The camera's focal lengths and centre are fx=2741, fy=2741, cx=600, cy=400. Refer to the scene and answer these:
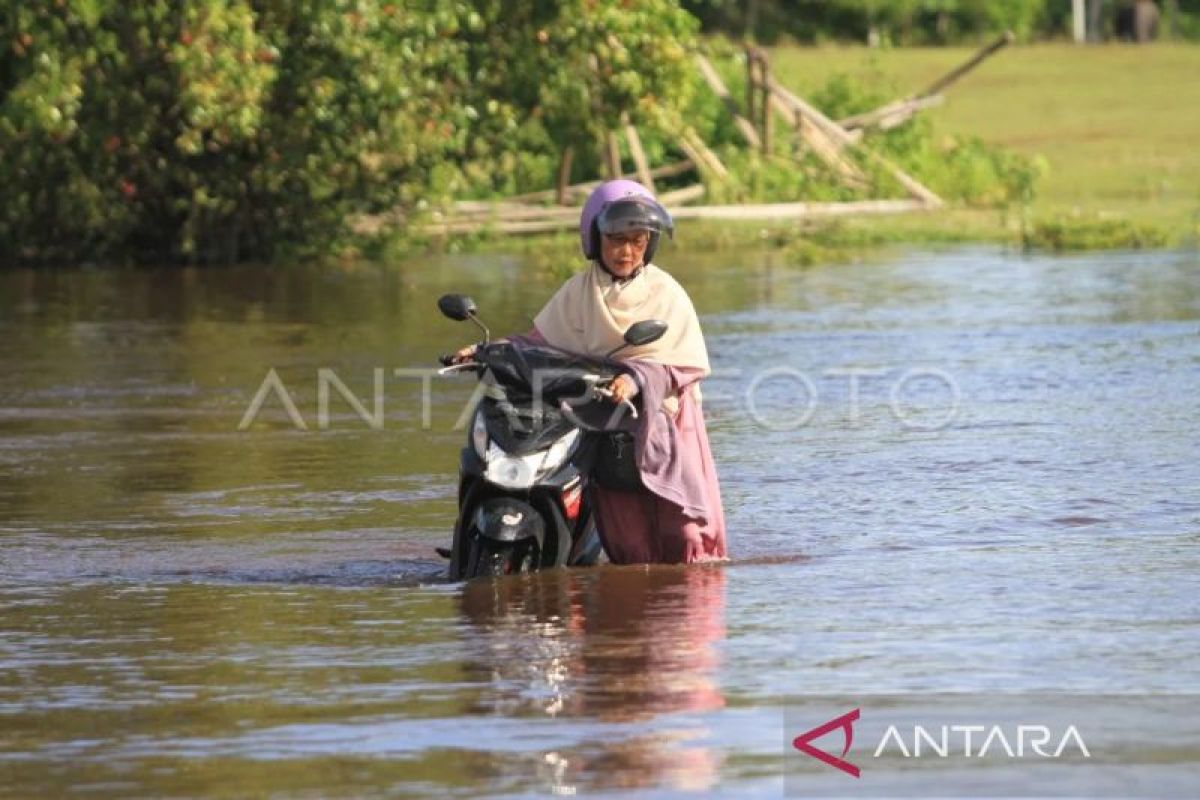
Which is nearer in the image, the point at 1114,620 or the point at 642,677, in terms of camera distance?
the point at 642,677

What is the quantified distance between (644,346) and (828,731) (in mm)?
2499

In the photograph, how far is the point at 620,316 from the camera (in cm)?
859

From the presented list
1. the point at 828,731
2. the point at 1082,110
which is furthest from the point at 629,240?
the point at 1082,110

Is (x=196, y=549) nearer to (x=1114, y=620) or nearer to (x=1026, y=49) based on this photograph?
(x=1114, y=620)

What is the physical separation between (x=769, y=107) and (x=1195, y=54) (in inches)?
814

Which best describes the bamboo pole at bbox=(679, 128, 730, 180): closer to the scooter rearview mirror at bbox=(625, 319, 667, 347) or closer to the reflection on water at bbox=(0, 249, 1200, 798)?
the reflection on water at bbox=(0, 249, 1200, 798)

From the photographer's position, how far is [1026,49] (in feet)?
164

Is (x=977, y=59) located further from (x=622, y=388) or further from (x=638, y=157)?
(x=622, y=388)

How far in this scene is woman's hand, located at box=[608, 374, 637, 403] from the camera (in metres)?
8.30

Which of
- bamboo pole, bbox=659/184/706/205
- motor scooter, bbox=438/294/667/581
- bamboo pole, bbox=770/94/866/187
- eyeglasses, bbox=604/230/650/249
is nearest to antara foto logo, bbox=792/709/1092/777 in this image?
motor scooter, bbox=438/294/667/581

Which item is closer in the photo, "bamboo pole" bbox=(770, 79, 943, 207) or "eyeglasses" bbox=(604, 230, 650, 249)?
"eyeglasses" bbox=(604, 230, 650, 249)

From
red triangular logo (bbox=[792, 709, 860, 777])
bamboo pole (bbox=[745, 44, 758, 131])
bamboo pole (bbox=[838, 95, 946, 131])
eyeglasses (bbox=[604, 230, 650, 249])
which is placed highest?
bamboo pole (bbox=[745, 44, 758, 131])

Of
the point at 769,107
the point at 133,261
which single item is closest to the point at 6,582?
the point at 133,261

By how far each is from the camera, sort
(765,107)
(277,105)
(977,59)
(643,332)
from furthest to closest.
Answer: (977,59)
(765,107)
(277,105)
(643,332)
